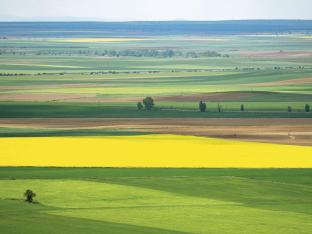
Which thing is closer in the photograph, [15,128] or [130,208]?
[130,208]

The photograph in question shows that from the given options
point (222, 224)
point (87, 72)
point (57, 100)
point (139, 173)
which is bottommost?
point (222, 224)

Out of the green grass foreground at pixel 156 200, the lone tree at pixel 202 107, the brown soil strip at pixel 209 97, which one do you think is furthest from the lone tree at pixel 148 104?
the green grass foreground at pixel 156 200

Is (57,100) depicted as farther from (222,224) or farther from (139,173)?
(222,224)

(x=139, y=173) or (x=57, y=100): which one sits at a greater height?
(x=57, y=100)

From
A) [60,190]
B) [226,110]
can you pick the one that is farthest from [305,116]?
[60,190]

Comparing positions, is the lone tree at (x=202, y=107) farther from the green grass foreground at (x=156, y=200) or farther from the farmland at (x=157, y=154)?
the green grass foreground at (x=156, y=200)
